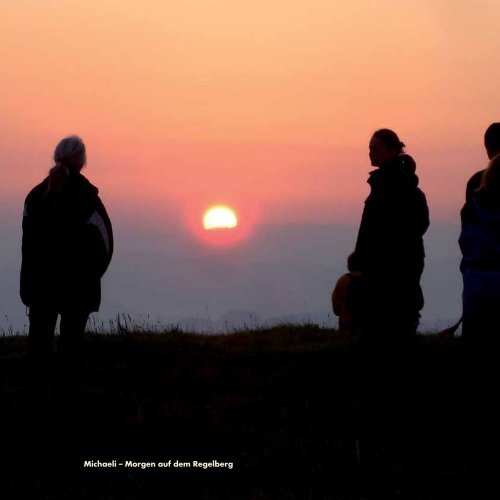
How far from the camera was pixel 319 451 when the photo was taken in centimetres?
759

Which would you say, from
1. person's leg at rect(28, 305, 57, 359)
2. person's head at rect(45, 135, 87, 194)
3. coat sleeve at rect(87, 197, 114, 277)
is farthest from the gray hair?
person's leg at rect(28, 305, 57, 359)

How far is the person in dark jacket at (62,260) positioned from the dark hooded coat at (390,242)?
2622 millimetres

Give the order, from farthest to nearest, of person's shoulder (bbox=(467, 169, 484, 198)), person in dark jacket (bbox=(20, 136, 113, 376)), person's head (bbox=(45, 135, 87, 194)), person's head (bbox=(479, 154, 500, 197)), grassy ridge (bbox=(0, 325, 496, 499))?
person in dark jacket (bbox=(20, 136, 113, 376)), person's head (bbox=(45, 135, 87, 194)), person's shoulder (bbox=(467, 169, 484, 198)), grassy ridge (bbox=(0, 325, 496, 499)), person's head (bbox=(479, 154, 500, 197))

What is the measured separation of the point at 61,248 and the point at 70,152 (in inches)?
37.2

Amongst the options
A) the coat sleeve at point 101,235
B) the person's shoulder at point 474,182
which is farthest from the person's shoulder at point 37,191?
the person's shoulder at point 474,182

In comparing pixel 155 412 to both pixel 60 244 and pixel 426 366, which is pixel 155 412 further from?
pixel 426 366

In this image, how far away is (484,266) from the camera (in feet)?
21.7

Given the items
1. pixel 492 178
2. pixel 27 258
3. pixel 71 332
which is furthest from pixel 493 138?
pixel 27 258

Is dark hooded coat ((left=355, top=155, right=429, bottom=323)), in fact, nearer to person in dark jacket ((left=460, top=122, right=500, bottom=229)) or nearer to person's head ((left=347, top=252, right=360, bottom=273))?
person's head ((left=347, top=252, right=360, bottom=273))

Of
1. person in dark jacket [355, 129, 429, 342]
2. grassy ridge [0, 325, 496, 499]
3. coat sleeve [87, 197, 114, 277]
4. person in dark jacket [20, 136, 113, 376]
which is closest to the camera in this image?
grassy ridge [0, 325, 496, 499]

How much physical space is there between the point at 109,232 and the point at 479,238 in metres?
3.82

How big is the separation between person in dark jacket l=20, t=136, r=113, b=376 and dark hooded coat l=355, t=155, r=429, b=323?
2622mm

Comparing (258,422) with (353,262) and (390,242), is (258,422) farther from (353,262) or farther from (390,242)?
(390,242)

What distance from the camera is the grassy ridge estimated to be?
709 cm
